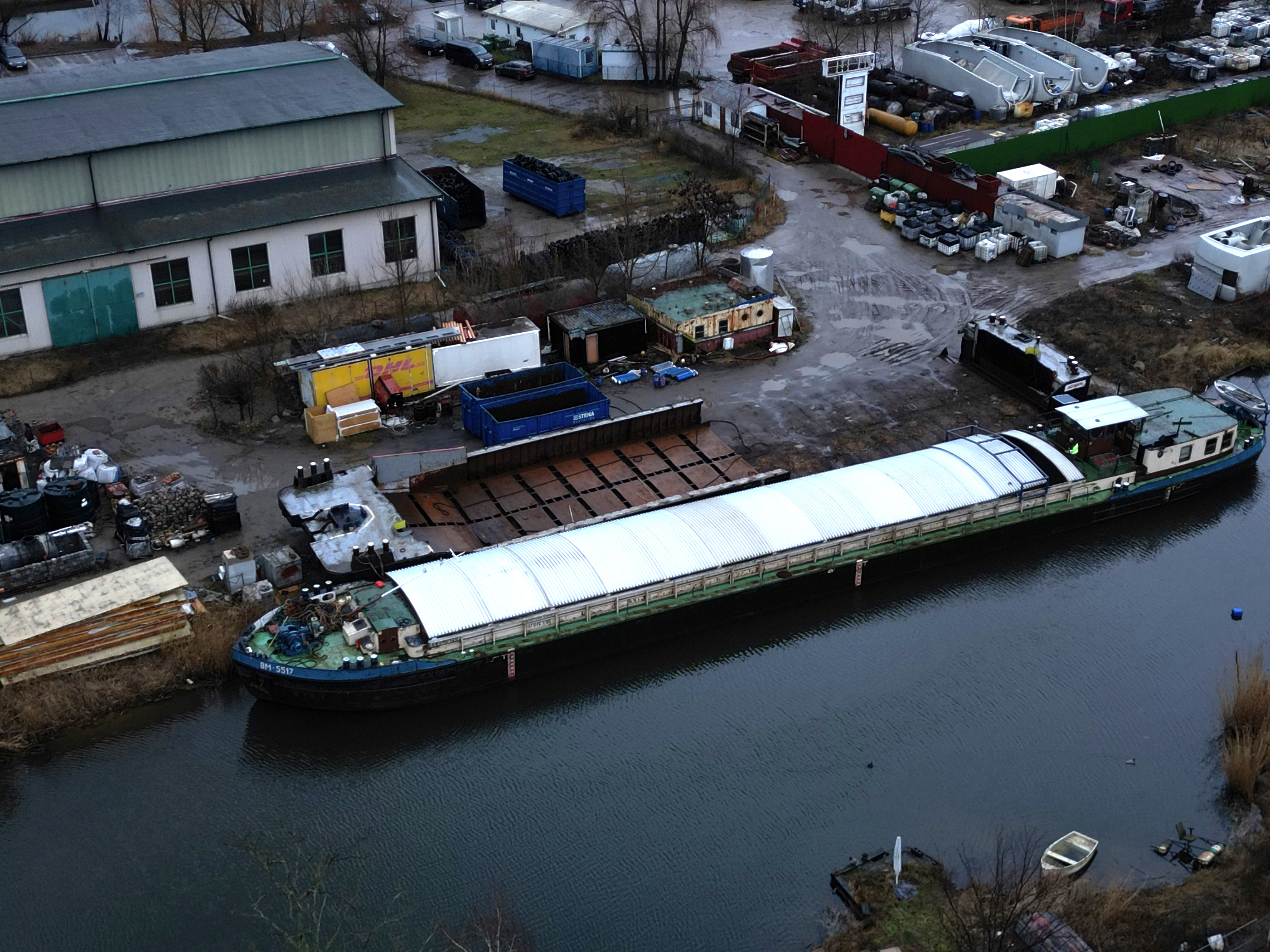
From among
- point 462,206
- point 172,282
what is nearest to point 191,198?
point 172,282

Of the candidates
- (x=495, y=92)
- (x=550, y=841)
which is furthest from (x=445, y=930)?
(x=495, y=92)

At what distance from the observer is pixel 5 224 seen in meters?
50.6

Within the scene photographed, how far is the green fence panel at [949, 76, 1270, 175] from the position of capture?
67.7 m

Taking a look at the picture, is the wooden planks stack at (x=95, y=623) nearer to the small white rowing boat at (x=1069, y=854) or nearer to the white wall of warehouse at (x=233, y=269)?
the white wall of warehouse at (x=233, y=269)

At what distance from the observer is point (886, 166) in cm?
6575

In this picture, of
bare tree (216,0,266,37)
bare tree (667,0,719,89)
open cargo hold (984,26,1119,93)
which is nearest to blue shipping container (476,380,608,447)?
bare tree (667,0,719,89)

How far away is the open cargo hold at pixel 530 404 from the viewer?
1743 inches

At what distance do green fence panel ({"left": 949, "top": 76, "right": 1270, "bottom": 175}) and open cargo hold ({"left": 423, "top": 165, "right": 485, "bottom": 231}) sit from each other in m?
21.9

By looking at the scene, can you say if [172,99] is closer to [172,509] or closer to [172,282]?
[172,282]

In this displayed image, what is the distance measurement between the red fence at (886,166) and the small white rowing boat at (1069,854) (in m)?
35.4

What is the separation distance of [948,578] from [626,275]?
61.9 feet

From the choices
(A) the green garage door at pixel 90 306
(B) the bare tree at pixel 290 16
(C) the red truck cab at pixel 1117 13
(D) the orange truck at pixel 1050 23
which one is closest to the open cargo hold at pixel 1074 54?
(D) the orange truck at pixel 1050 23

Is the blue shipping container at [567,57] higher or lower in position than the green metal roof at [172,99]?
lower

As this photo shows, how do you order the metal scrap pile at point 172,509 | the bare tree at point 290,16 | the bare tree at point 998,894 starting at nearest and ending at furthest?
the bare tree at point 998,894, the metal scrap pile at point 172,509, the bare tree at point 290,16
